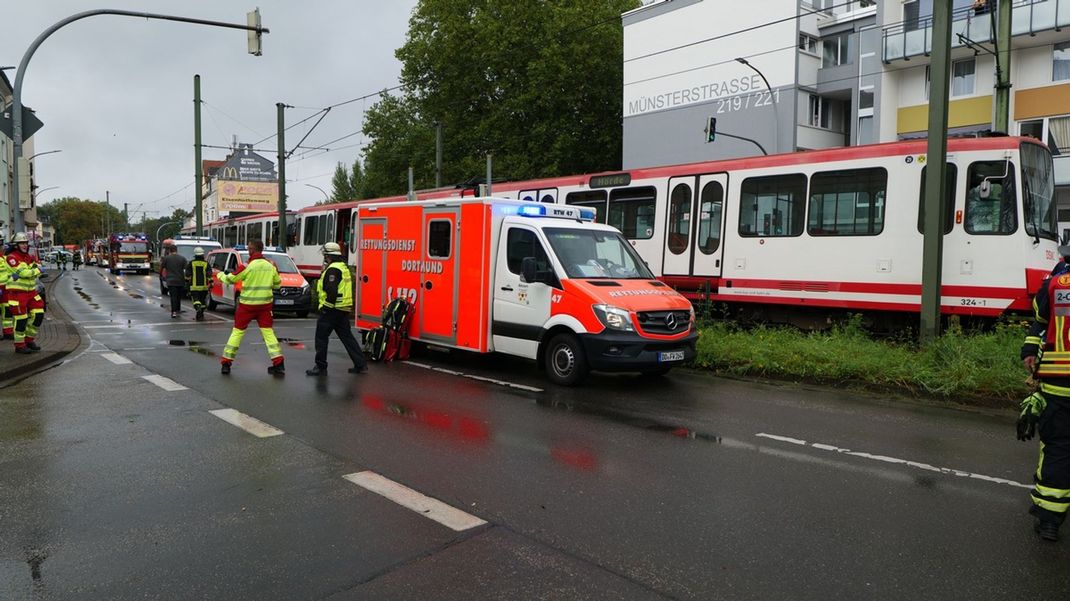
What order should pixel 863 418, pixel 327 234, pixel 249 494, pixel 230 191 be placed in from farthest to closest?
pixel 230 191 → pixel 327 234 → pixel 863 418 → pixel 249 494

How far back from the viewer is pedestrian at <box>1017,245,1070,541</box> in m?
4.21

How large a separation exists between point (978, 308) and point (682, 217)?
17.8 feet

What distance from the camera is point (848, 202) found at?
12.4 metres

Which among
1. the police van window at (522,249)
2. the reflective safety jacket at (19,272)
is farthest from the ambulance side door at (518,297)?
the reflective safety jacket at (19,272)

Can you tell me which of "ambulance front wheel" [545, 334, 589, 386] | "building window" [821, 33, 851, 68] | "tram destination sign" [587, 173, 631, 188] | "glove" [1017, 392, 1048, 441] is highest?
"building window" [821, 33, 851, 68]

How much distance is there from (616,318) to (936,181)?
4888 mm

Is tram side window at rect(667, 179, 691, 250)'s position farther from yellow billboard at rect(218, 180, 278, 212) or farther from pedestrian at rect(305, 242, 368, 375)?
yellow billboard at rect(218, 180, 278, 212)

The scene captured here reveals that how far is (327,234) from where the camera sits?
28109mm

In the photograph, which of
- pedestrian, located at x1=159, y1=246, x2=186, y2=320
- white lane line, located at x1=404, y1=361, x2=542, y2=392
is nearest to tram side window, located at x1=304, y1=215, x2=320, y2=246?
pedestrian, located at x1=159, y1=246, x2=186, y2=320

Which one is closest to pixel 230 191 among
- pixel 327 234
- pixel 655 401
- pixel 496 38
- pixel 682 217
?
pixel 496 38

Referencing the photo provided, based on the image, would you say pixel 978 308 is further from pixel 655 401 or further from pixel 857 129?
pixel 857 129

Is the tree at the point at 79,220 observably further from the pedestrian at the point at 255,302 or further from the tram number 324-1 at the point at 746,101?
the pedestrian at the point at 255,302

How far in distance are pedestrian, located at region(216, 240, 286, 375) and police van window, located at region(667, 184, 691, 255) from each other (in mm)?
7775

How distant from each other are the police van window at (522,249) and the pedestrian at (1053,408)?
5.90 meters
